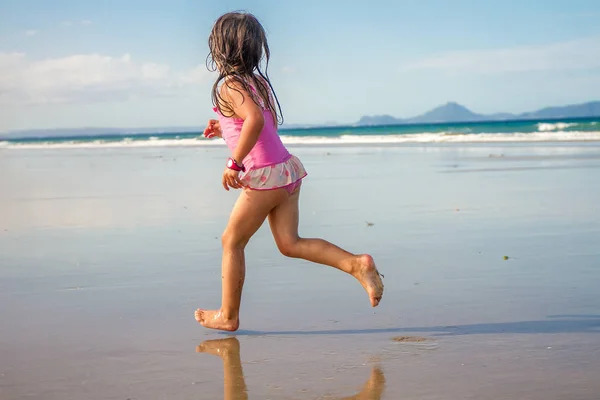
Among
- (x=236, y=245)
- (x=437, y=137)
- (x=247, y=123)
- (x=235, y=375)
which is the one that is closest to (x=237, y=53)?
(x=247, y=123)

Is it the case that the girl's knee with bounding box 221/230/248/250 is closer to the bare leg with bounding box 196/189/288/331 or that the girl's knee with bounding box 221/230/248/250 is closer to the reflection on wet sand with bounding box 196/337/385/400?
the bare leg with bounding box 196/189/288/331

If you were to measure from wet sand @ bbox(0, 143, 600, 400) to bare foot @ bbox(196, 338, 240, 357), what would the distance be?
0.01m

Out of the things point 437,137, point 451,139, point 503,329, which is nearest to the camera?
point 503,329

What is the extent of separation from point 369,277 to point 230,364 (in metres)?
0.90

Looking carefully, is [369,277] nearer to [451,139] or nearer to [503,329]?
[503,329]

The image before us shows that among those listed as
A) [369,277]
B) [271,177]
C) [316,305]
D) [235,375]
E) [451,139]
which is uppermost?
[451,139]

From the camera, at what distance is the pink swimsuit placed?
156 inches

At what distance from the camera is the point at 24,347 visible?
3.78 metres

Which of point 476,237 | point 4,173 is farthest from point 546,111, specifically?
point 476,237

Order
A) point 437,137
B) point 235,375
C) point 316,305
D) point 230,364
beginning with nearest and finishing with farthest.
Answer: point 235,375 < point 230,364 < point 316,305 < point 437,137

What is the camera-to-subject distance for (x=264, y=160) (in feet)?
13.1

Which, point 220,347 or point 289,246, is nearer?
point 220,347

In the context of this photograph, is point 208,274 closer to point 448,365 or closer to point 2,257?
point 2,257

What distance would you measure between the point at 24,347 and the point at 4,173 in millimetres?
14015
